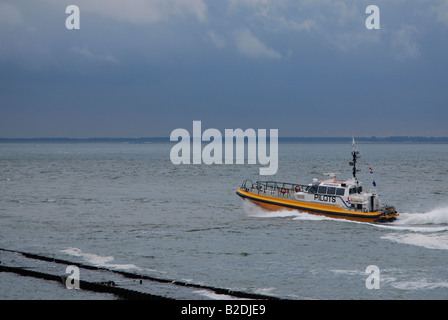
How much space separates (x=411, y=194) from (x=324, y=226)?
29.5 m

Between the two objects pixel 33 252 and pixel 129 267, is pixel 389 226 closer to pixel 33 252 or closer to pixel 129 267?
pixel 129 267

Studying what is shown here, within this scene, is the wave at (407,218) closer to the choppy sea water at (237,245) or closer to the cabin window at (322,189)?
the choppy sea water at (237,245)

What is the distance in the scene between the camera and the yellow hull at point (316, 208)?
37131mm

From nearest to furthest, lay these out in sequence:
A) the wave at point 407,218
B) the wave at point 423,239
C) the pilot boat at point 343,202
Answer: the wave at point 423,239, the wave at point 407,218, the pilot boat at point 343,202

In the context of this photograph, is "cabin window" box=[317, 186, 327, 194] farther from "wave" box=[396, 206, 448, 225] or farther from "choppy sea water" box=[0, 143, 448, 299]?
"wave" box=[396, 206, 448, 225]

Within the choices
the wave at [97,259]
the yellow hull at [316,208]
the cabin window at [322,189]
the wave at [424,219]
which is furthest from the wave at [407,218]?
the wave at [97,259]

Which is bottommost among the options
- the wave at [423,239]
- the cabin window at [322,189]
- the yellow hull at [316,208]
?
the wave at [423,239]

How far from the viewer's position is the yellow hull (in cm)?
3713

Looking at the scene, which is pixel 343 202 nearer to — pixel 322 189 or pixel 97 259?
pixel 322 189

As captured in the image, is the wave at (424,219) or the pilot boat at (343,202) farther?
the wave at (424,219)

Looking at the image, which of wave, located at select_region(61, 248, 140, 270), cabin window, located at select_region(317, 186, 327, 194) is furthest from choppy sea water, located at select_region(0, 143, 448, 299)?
cabin window, located at select_region(317, 186, 327, 194)
